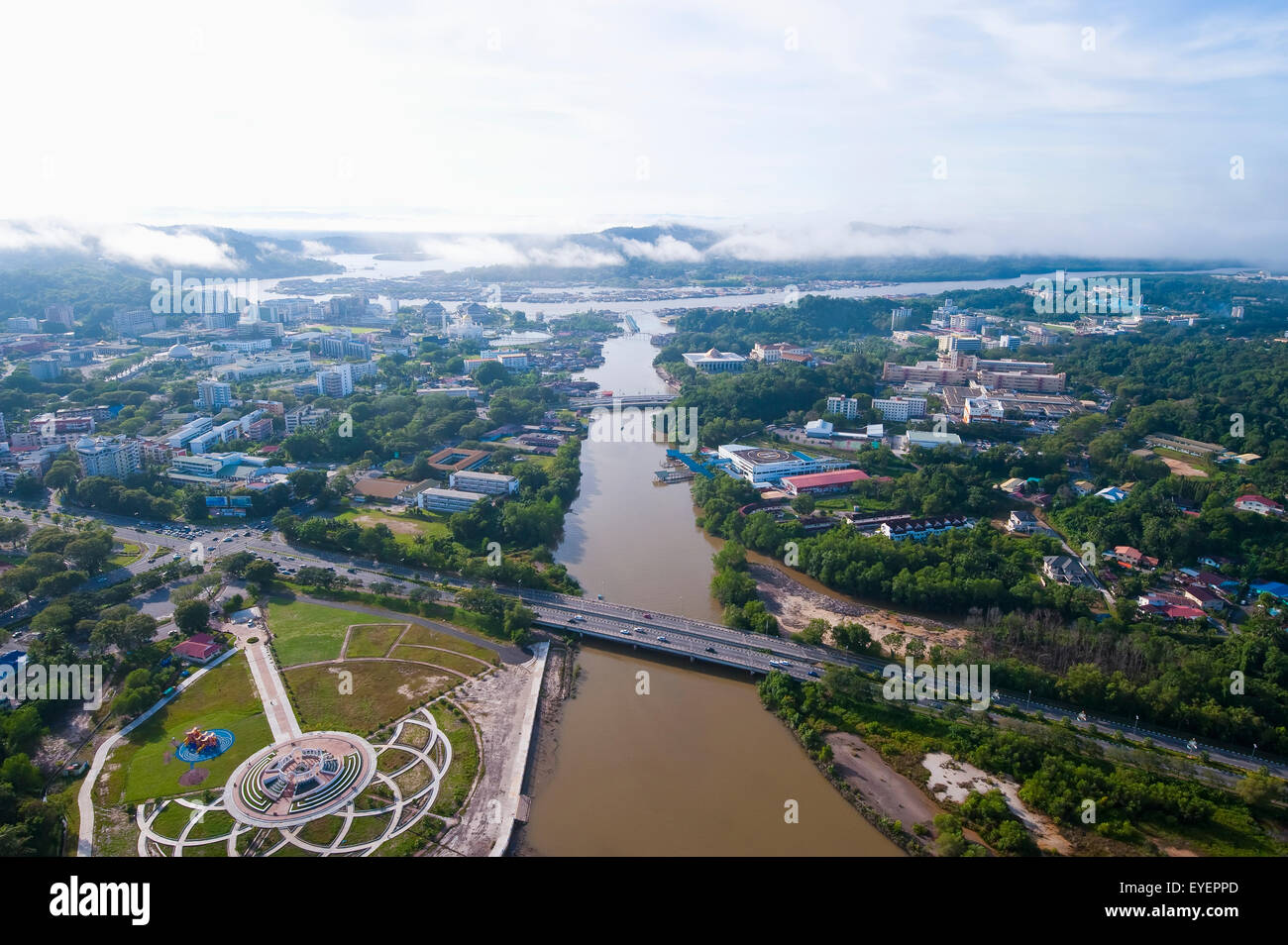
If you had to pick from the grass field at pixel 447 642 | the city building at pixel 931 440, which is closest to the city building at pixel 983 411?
the city building at pixel 931 440

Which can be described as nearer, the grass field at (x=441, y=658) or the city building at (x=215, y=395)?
the grass field at (x=441, y=658)

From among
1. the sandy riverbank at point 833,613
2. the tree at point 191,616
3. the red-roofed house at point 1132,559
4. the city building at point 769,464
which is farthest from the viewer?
the city building at point 769,464

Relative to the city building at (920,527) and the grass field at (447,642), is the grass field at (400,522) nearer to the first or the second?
the grass field at (447,642)

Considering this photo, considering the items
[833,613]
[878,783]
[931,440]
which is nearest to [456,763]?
[878,783]

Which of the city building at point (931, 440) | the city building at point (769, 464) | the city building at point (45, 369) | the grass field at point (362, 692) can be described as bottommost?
the grass field at point (362, 692)

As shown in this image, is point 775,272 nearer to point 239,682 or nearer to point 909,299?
point 909,299

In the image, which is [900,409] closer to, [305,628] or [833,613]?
[833,613]
